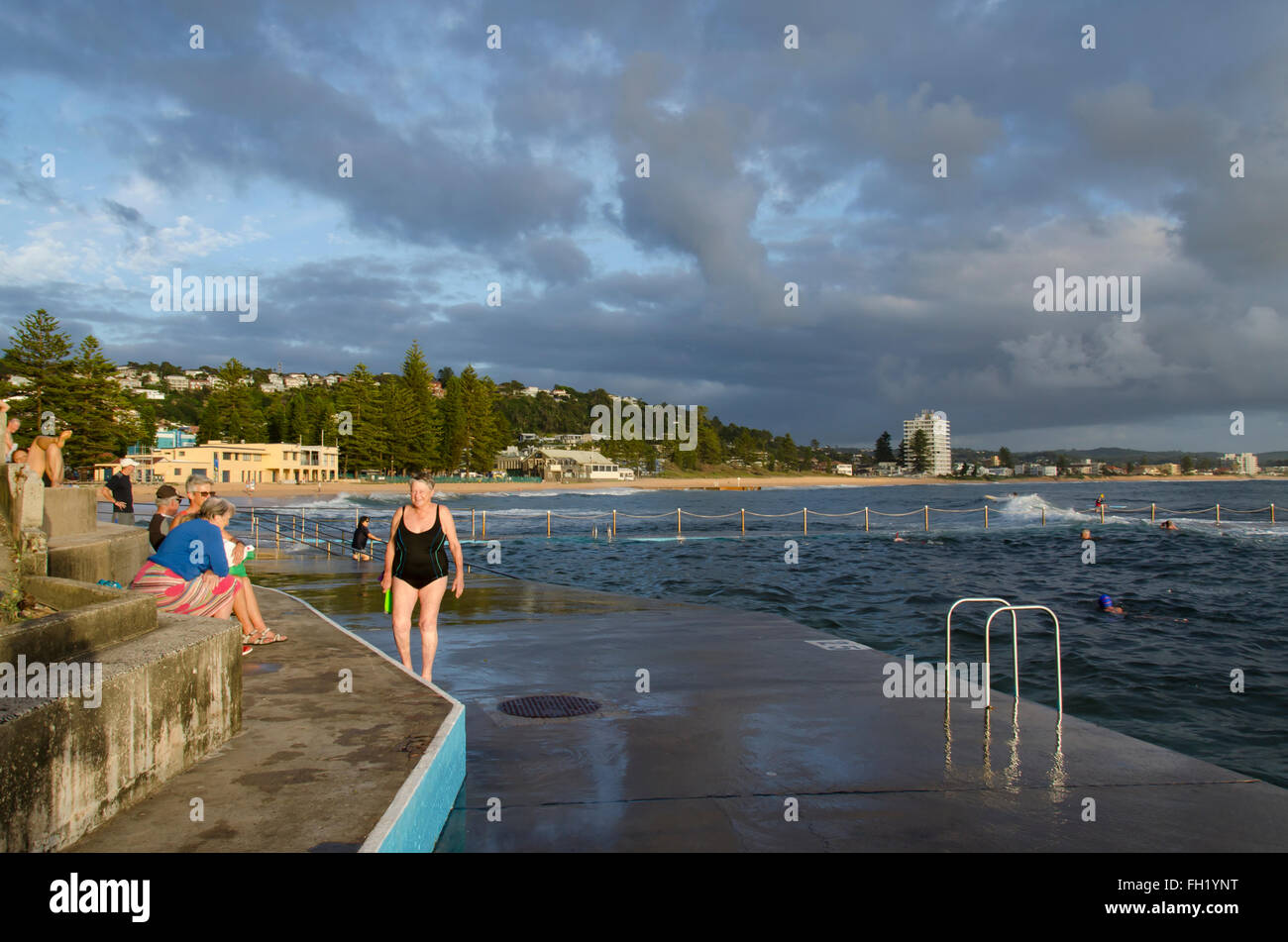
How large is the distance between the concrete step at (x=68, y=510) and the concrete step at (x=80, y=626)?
420 cm

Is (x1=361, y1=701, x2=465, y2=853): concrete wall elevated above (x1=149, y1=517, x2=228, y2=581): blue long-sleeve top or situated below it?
below

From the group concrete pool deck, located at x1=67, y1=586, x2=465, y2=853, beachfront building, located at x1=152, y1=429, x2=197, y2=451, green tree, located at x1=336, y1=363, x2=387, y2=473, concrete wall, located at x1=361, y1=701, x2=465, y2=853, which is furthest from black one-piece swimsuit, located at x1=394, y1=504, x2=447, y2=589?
beachfront building, located at x1=152, y1=429, x2=197, y2=451

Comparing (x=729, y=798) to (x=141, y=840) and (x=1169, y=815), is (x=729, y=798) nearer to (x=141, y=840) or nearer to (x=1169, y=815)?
(x=1169, y=815)

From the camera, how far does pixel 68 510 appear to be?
9414mm

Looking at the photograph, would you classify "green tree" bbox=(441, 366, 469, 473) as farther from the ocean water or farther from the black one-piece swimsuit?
the black one-piece swimsuit

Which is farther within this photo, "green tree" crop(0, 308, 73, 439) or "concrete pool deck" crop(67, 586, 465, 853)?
"green tree" crop(0, 308, 73, 439)

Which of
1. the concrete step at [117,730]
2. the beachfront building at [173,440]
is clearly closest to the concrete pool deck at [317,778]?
the concrete step at [117,730]

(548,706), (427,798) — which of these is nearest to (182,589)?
(548,706)

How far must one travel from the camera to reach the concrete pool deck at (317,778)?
3.41m

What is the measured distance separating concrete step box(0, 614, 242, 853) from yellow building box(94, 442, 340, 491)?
8359cm

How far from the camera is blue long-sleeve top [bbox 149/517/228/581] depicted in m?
6.43

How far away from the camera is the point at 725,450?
641ft

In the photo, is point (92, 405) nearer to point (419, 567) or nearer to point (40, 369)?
point (40, 369)
